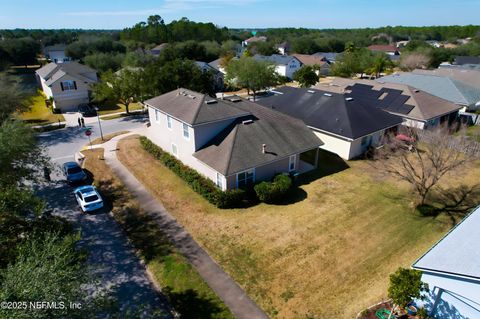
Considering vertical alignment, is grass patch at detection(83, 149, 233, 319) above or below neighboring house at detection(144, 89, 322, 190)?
below

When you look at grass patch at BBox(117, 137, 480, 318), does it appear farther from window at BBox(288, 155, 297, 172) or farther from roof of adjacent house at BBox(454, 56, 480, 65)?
roof of adjacent house at BBox(454, 56, 480, 65)

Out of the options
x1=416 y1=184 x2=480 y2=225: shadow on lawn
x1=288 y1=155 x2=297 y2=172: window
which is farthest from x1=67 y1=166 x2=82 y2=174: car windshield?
x1=416 y1=184 x2=480 y2=225: shadow on lawn

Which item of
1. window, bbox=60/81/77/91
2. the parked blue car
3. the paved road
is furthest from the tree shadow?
window, bbox=60/81/77/91

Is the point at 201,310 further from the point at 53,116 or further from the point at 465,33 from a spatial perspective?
the point at 465,33

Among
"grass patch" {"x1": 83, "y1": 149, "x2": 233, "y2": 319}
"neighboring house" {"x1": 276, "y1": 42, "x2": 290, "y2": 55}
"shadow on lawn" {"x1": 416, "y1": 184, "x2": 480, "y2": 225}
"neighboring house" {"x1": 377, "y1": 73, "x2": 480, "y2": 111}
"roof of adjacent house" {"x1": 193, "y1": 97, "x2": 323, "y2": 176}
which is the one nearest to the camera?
"grass patch" {"x1": 83, "y1": 149, "x2": 233, "y2": 319}

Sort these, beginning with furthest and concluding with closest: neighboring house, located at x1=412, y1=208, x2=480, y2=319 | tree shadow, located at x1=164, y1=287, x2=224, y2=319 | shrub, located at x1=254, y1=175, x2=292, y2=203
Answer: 1. shrub, located at x1=254, y1=175, x2=292, y2=203
2. tree shadow, located at x1=164, y1=287, x2=224, y2=319
3. neighboring house, located at x1=412, y1=208, x2=480, y2=319

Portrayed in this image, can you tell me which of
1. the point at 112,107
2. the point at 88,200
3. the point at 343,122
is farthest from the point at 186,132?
the point at 112,107

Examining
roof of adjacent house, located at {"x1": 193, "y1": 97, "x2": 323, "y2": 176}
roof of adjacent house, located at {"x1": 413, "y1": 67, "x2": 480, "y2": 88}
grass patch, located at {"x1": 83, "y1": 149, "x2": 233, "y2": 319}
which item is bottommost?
grass patch, located at {"x1": 83, "y1": 149, "x2": 233, "y2": 319}

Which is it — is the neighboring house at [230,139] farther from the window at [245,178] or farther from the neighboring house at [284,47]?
the neighboring house at [284,47]

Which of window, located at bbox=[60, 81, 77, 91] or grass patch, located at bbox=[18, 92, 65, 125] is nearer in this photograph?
grass patch, located at bbox=[18, 92, 65, 125]
